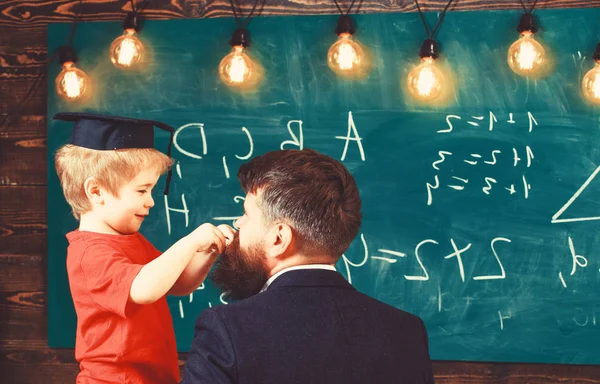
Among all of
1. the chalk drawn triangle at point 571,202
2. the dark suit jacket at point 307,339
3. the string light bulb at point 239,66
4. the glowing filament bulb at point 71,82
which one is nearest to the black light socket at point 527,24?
the chalk drawn triangle at point 571,202

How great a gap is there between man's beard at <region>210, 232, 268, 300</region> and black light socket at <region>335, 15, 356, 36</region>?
4.10 feet

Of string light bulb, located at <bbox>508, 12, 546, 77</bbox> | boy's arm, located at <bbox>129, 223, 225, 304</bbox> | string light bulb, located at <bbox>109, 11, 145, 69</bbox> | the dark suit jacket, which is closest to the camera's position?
the dark suit jacket

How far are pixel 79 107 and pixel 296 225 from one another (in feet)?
5.20

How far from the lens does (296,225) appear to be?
1147 mm

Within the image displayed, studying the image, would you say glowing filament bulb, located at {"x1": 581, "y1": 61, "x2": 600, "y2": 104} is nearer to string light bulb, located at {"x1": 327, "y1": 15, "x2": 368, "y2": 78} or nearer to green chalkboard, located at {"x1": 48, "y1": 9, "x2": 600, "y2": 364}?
green chalkboard, located at {"x1": 48, "y1": 9, "x2": 600, "y2": 364}

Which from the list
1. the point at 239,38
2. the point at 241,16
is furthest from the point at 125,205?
the point at 241,16

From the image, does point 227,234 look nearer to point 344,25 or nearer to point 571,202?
point 344,25

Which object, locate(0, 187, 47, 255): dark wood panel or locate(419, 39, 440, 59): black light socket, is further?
locate(0, 187, 47, 255): dark wood panel

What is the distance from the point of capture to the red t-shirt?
1.43m

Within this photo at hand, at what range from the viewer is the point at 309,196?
1126 mm

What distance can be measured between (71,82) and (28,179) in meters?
0.43

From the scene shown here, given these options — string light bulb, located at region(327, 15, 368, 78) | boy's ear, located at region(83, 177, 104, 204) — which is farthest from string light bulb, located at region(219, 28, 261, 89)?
boy's ear, located at region(83, 177, 104, 204)

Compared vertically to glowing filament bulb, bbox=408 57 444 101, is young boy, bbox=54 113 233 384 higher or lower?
lower

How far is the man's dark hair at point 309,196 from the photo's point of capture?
1.12 metres
